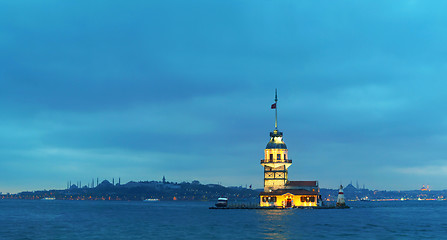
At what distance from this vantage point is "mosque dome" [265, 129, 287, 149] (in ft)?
484

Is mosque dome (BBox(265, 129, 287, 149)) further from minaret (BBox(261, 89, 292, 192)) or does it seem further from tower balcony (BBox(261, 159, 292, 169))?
tower balcony (BBox(261, 159, 292, 169))

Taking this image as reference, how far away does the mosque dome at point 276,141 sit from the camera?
147 metres

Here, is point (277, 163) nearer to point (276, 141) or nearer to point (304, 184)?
point (276, 141)

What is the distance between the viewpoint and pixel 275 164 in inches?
5743

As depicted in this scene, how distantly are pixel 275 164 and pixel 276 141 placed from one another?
258 inches

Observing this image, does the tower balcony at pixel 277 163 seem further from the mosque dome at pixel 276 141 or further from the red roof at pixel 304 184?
the red roof at pixel 304 184

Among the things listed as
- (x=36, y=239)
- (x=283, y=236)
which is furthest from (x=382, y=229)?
(x=36, y=239)

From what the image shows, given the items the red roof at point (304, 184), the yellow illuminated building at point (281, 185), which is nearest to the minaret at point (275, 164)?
the yellow illuminated building at point (281, 185)

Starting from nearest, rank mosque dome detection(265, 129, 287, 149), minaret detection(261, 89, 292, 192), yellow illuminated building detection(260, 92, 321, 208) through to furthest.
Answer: yellow illuminated building detection(260, 92, 321, 208) → minaret detection(261, 89, 292, 192) → mosque dome detection(265, 129, 287, 149)

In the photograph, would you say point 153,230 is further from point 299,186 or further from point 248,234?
point 299,186

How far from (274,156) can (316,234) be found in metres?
68.7

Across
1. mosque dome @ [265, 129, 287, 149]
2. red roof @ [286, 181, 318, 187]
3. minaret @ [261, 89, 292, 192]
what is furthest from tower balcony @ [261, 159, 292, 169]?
red roof @ [286, 181, 318, 187]

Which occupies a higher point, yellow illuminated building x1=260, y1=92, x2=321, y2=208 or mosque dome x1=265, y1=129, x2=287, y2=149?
mosque dome x1=265, y1=129, x2=287, y2=149

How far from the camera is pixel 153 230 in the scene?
280 feet
